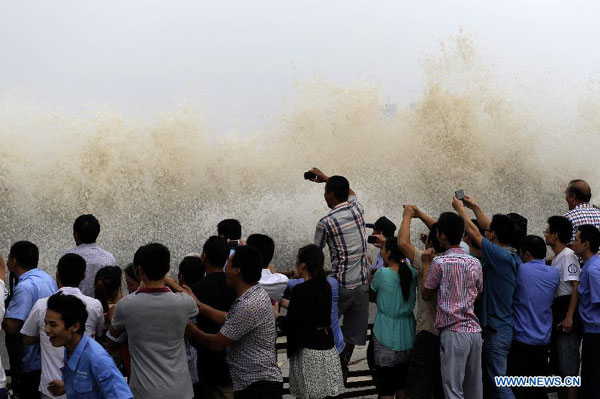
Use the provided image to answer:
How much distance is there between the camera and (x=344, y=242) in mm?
4152

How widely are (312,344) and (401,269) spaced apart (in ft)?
2.65

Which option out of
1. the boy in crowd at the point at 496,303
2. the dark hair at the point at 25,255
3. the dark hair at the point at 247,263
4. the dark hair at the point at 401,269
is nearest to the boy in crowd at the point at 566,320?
the boy in crowd at the point at 496,303

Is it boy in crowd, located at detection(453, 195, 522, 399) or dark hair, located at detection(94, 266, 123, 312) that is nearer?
dark hair, located at detection(94, 266, 123, 312)

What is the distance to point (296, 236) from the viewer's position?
12.6 m

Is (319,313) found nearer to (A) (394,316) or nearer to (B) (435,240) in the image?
(A) (394,316)

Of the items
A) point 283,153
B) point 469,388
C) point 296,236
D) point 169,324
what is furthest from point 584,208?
point 283,153

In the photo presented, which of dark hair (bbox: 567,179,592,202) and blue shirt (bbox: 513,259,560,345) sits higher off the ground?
dark hair (bbox: 567,179,592,202)

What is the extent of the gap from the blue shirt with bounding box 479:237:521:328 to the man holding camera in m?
0.72

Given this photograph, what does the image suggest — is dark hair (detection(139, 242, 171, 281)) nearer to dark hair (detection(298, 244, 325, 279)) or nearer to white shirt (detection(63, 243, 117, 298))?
dark hair (detection(298, 244, 325, 279))

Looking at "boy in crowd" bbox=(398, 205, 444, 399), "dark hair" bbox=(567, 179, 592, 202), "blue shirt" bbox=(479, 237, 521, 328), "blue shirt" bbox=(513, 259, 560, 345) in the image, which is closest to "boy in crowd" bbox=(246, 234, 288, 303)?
"boy in crowd" bbox=(398, 205, 444, 399)

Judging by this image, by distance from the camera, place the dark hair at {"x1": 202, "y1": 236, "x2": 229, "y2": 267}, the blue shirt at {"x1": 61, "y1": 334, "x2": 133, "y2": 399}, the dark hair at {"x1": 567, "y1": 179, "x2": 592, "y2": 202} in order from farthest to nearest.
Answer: the dark hair at {"x1": 567, "y1": 179, "x2": 592, "y2": 202}, the dark hair at {"x1": 202, "y1": 236, "x2": 229, "y2": 267}, the blue shirt at {"x1": 61, "y1": 334, "x2": 133, "y2": 399}

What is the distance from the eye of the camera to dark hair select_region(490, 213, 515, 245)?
3904 millimetres

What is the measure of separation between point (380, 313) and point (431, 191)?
11931mm

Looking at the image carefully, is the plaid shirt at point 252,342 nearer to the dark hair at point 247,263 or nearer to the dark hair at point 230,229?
the dark hair at point 247,263
